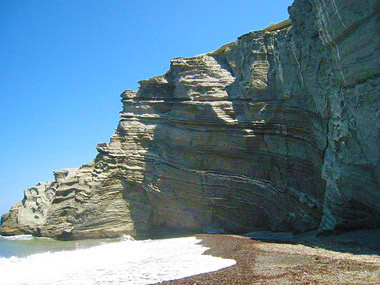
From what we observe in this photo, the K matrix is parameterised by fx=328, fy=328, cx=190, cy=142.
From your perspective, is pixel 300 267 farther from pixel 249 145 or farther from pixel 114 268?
pixel 249 145

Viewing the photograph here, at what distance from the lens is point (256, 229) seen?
21.7 m

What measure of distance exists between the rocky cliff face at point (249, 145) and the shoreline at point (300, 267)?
274 centimetres

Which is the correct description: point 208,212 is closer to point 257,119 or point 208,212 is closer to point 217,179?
point 217,179

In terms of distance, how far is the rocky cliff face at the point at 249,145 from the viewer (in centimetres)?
1261

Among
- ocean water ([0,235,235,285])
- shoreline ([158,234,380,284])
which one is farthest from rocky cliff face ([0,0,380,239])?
ocean water ([0,235,235,285])

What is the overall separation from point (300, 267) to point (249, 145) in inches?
529

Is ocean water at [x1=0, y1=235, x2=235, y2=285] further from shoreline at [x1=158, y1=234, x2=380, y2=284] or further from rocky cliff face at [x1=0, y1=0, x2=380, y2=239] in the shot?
rocky cliff face at [x1=0, y1=0, x2=380, y2=239]

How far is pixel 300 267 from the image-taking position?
357 inches

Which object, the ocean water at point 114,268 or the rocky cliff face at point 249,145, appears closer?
the ocean water at point 114,268

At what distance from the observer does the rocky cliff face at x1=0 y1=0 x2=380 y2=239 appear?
41.4 ft

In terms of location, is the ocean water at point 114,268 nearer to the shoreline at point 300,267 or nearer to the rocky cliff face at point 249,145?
the shoreline at point 300,267

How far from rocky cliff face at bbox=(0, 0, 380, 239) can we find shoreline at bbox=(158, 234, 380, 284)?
2742 millimetres

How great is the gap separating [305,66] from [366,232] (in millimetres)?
8925

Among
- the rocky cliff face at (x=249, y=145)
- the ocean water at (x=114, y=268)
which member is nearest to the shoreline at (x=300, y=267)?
the ocean water at (x=114, y=268)
